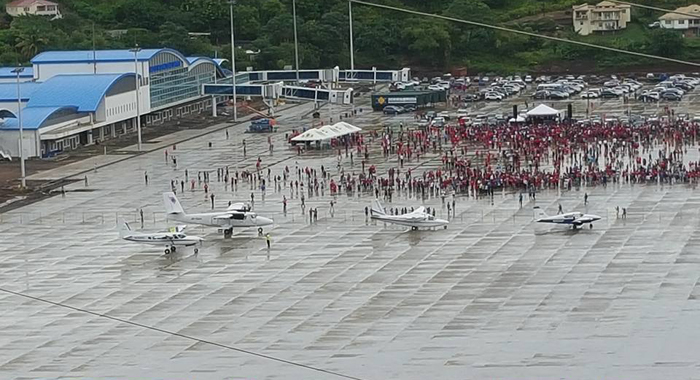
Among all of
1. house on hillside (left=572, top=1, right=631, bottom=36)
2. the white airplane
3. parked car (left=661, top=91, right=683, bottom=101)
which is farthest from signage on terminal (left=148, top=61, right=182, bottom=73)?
house on hillside (left=572, top=1, right=631, bottom=36)

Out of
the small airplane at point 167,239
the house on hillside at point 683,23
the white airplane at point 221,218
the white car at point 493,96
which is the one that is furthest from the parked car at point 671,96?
the small airplane at point 167,239

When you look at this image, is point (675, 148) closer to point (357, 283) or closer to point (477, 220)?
point (477, 220)

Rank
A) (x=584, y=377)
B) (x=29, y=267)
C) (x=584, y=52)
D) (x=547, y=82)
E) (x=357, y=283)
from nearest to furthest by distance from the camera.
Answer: (x=584, y=377) < (x=357, y=283) < (x=29, y=267) < (x=547, y=82) < (x=584, y=52)

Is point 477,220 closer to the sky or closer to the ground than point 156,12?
closer to the ground

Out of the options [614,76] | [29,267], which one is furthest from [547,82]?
[29,267]

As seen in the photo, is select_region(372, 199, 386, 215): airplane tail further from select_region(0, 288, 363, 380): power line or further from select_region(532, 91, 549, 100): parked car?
select_region(532, 91, 549, 100): parked car

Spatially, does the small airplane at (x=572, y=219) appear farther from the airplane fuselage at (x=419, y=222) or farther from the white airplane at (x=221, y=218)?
the white airplane at (x=221, y=218)
